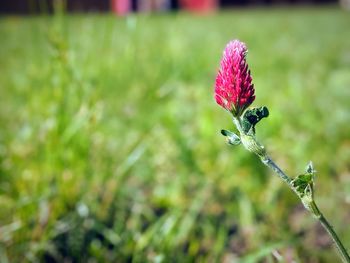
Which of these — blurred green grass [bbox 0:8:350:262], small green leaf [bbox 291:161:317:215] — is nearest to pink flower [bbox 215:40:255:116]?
small green leaf [bbox 291:161:317:215]

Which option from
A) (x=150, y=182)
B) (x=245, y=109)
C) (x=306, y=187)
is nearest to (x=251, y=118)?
(x=245, y=109)

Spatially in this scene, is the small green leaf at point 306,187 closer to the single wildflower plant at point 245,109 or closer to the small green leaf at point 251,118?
the single wildflower plant at point 245,109

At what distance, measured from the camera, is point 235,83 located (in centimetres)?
68

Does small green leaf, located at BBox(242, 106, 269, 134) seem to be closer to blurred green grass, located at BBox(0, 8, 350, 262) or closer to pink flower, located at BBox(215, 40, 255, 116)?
pink flower, located at BBox(215, 40, 255, 116)

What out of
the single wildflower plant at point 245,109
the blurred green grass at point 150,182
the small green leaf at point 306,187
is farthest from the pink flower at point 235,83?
the blurred green grass at point 150,182

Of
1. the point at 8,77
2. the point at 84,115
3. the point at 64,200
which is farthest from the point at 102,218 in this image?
the point at 8,77

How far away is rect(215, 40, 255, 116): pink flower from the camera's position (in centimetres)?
68

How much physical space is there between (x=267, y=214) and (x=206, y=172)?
13.0 inches

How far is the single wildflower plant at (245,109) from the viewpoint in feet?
2.22

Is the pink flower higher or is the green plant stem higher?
the pink flower

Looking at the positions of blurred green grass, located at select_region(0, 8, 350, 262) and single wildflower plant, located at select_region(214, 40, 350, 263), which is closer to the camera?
single wildflower plant, located at select_region(214, 40, 350, 263)

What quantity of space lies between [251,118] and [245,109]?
20mm

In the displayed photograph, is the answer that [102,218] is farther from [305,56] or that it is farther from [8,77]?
[305,56]

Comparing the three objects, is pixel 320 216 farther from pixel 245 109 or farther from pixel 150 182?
pixel 150 182
